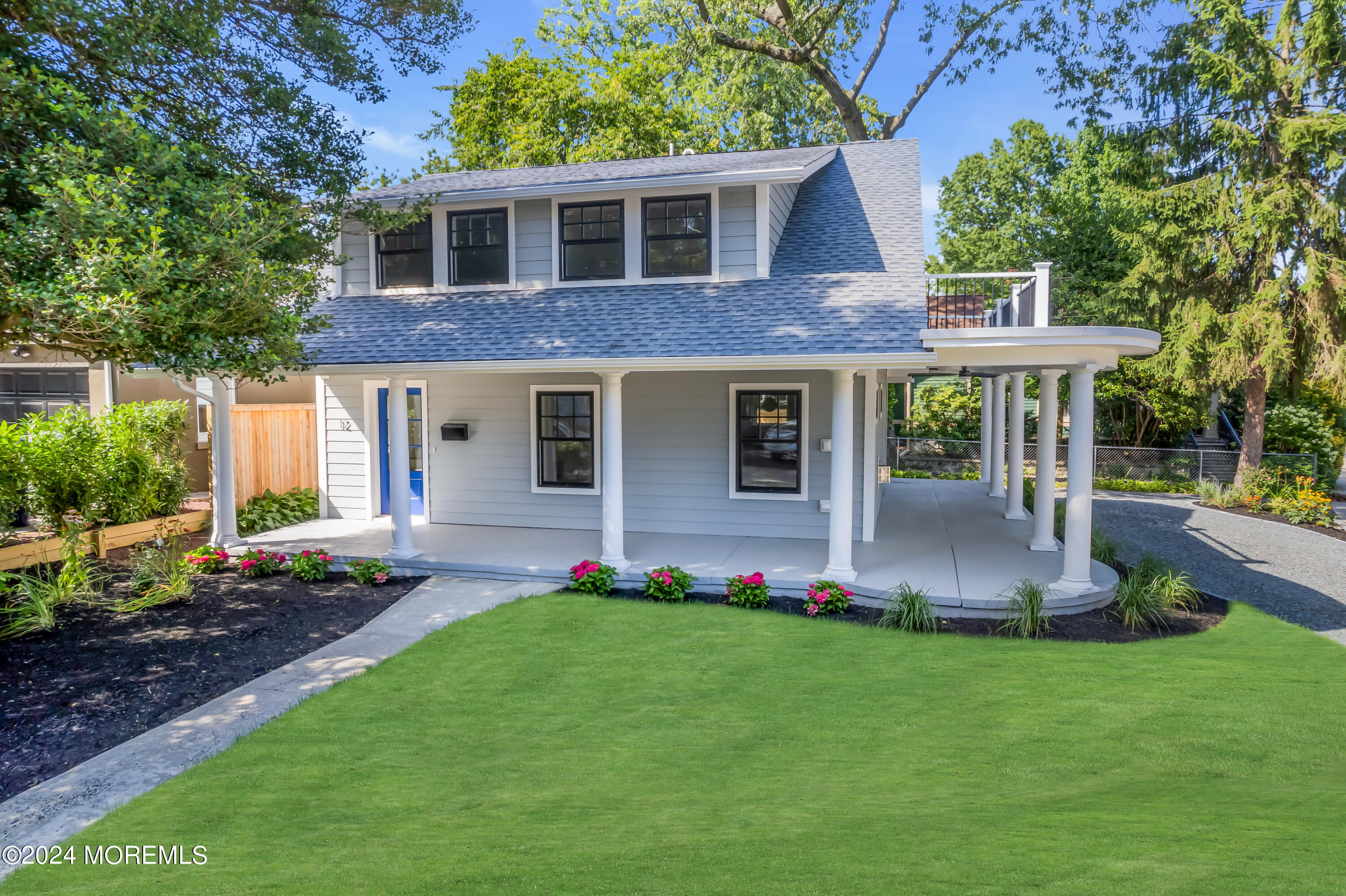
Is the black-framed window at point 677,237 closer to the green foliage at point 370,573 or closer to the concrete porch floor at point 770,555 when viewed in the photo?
the concrete porch floor at point 770,555

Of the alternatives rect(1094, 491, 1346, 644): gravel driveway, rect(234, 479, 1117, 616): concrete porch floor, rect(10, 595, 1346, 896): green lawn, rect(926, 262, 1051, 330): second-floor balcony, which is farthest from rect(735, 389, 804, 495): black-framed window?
rect(1094, 491, 1346, 644): gravel driveway

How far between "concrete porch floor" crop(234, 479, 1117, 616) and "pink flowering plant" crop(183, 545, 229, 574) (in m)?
0.56

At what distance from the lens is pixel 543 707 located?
→ 5410 millimetres

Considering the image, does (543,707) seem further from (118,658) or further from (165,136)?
(165,136)

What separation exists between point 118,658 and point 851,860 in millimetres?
6315

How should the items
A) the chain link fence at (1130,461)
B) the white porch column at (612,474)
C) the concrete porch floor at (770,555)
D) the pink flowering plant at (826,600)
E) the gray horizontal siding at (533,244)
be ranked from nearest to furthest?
the pink flowering plant at (826,600) < the concrete porch floor at (770,555) < the white porch column at (612,474) < the gray horizontal siding at (533,244) < the chain link fence at (1130,461)

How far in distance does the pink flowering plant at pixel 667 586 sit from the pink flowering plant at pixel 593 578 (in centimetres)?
46

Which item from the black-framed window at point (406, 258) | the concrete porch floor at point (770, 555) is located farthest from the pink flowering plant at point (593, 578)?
the black-framed window at point (406, 258)

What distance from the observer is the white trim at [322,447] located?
1152 cm

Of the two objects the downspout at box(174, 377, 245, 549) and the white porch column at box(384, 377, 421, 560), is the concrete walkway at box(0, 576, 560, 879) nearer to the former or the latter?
the white porch column at box(384, 377, 421, 560)

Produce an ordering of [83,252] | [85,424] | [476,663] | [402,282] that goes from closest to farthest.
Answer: [83,252], [476,663], [85,424], [402,282]

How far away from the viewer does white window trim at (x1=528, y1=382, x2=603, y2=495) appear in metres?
10.6

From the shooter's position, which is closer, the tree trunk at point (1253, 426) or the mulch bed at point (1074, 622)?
the mulch bed at point (1074, 622)

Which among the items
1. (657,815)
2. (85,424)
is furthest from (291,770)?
(85,424)
